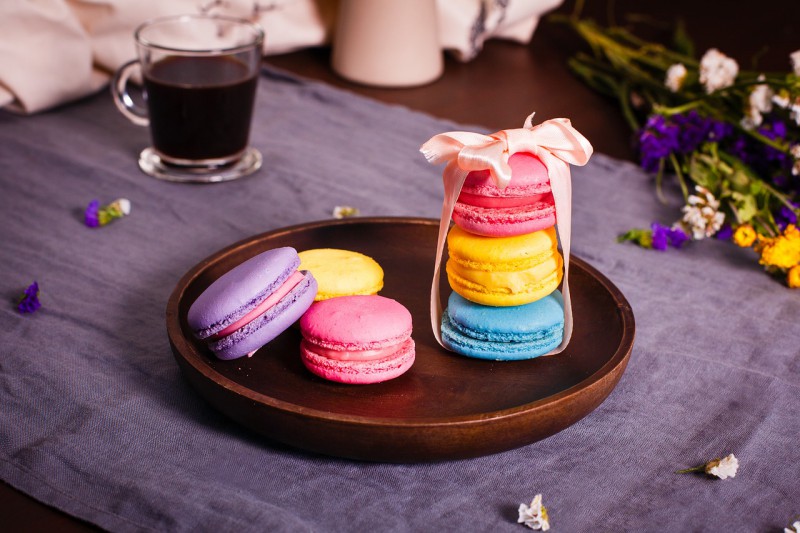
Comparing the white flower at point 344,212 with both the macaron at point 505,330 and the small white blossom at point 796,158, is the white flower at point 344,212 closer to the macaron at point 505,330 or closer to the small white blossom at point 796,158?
the macaron at point 505,330

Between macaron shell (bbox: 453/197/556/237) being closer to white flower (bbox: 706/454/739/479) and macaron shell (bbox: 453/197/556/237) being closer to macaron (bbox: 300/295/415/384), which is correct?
macaron (bbox: 300/295/415/384)

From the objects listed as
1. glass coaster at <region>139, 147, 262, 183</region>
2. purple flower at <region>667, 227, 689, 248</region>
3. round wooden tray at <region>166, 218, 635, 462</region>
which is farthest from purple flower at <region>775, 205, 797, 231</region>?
glass coaster at <region>139, 147, 262, 183</region>

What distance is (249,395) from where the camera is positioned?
2.50 ft

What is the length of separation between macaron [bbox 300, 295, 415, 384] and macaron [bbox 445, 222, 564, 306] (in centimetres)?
7

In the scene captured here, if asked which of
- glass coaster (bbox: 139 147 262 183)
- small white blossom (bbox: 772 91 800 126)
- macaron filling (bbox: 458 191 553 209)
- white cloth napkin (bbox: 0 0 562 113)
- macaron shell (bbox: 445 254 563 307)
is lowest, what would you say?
glass coaster (bbox: 139 147 262 183)

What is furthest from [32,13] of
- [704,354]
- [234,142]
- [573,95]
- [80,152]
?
[704,354]

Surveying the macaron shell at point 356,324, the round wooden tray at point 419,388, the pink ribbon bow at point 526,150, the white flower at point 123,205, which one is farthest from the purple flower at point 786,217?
the white flower at point 123,205

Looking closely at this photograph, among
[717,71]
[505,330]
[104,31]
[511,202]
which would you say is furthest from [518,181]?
[104,31]

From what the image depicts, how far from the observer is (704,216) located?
122cm

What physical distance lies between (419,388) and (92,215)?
0.59 metres

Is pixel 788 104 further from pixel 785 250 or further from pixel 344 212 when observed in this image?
pixel 344 212

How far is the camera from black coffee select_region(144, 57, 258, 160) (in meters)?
1.29

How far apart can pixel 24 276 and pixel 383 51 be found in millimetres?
783

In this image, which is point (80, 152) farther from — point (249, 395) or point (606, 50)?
point (606, 50)
